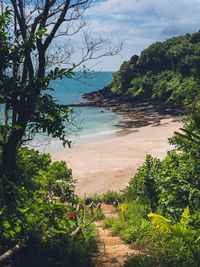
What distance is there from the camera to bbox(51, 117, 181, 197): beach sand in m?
18.6

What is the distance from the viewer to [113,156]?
2502cm

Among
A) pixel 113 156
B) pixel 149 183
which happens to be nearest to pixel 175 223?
pixel 149 183

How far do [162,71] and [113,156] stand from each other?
4695 centimetres

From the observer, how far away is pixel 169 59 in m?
64.1

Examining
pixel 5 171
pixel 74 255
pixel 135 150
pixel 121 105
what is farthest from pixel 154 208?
pixel 121 105

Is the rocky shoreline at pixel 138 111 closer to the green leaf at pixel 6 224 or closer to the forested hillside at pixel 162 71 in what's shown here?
the forested hillside at pixel 162 71

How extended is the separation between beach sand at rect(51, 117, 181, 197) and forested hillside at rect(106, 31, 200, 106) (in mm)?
18933

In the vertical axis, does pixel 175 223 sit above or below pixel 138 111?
below

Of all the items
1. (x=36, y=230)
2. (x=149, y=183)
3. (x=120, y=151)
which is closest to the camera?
(x=36, y=230)

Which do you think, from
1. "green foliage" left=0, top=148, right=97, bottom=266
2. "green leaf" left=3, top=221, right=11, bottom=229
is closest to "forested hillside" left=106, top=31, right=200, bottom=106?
"green foliage" left=0, top=148, right=97, bottom=266

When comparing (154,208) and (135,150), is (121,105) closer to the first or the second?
(135,150)

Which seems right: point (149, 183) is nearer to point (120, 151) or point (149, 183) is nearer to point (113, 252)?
point (113, 252)

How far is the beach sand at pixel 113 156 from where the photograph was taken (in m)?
18.6

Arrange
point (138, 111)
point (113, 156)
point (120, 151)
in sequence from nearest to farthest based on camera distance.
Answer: point (113, 156)
point (120, 151)
point (138, 111)
